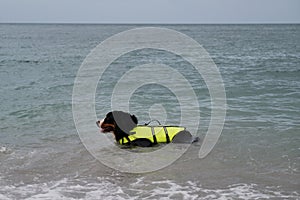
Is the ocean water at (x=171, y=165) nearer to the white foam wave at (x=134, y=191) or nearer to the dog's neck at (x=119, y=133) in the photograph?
the white foam wave at (x=134, y=191)

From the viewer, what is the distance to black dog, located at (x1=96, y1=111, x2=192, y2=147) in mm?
8586

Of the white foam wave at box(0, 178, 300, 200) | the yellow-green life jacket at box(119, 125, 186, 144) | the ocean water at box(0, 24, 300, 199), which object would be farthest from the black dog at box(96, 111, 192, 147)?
the white foam wave at box(0, 178, 300, 200)

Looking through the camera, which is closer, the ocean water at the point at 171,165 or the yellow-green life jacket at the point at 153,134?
the ocean water at the point at 171,165

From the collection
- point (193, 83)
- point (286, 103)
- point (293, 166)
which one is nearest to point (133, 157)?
point (293, 166)

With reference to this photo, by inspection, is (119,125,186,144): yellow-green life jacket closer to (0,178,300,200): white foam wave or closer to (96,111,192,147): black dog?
(96,111,192,147): black dog

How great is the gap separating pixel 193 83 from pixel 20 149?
10423 mm

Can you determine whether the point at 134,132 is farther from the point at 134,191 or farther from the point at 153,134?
→ the point at 134,191

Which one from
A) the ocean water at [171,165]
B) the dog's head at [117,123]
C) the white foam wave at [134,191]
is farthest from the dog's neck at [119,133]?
the white foam wave at [134,191]

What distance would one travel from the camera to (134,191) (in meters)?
6.45

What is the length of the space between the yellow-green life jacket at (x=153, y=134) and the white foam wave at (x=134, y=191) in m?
1.96

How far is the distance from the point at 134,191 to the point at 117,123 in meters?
2.29

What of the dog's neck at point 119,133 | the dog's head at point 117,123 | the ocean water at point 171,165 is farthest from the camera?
the dog's neck at point 119,133

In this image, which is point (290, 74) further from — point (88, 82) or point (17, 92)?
point (17, 92)

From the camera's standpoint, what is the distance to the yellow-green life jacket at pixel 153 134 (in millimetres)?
8695
